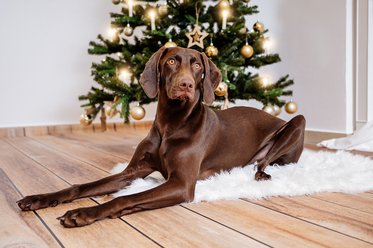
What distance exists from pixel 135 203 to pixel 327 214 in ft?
2.47

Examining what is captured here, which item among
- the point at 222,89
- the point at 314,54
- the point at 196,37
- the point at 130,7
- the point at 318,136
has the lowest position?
the point at 318,136

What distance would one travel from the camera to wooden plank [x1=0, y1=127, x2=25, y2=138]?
4602 mm

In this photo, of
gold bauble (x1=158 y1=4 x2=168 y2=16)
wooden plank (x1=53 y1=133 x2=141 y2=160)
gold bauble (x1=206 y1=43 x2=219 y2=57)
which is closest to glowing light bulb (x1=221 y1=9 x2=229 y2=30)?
gold bauble (x1=206 y1=43 x2=219 y2=57)

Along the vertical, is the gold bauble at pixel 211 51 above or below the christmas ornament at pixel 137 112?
above

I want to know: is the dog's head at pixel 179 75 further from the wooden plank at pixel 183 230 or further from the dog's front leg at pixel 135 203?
the wooden plank at pixel 183 230

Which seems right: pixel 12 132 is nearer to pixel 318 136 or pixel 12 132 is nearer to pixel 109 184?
pixel 109 184

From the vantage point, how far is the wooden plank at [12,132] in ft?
15.1

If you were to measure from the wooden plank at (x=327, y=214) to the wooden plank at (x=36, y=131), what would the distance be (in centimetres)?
370

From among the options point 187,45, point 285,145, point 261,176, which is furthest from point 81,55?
point 261,176

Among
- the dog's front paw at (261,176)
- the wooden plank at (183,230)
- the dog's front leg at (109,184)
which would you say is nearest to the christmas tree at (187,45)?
the dog's front paw at (261,176)

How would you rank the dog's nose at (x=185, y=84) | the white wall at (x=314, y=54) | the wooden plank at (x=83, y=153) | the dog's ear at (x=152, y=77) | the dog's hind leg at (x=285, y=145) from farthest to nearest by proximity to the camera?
the white wall at (x=314, y=54), the wooden plank at (x=83, y=153), the dog's hind leg at (x=285, y=145), the dog's ear at (x=152, y=77), the dog's nose at (x=185, y=84)

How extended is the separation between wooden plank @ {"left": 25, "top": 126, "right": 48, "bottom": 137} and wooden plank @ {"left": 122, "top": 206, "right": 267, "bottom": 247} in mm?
3569

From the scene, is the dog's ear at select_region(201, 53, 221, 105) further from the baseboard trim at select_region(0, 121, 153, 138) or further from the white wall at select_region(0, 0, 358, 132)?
the baseboard trim at select_region(0, 121, 153, 138)

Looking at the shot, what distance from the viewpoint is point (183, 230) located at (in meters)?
1.40
